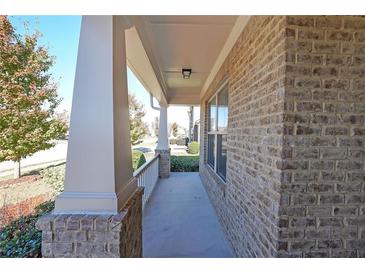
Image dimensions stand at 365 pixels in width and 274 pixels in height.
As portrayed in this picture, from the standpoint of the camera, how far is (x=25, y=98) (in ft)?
15.8

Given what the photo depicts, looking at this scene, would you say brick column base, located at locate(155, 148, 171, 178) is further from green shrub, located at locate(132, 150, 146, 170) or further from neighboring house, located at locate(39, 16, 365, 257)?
neighboring house, located at locate(39, 16, 365, 257)

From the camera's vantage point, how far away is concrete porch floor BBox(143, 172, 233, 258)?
3.02 metres

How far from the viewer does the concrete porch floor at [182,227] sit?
3023mm

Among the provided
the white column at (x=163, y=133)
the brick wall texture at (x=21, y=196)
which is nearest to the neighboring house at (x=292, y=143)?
the brick wall texture at (x=21, y=196)

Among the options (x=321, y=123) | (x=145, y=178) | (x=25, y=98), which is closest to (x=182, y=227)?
(x=145, y=178)

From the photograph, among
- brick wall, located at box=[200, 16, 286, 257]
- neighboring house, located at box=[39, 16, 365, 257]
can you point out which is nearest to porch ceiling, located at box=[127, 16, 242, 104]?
brick wall, located at box=[200, 16, 286, 257]

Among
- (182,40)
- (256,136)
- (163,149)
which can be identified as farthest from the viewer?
(163,149)

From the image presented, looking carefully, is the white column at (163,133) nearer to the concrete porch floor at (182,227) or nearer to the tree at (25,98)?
the concrete porch floor at (182,227)

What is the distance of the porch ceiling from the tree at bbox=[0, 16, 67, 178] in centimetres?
262

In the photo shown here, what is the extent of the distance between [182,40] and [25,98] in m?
3.56

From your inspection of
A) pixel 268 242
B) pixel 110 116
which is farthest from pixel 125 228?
pixel 268 242

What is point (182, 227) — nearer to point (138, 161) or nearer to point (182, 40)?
point (182, 40)
